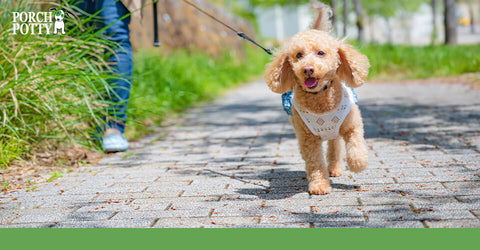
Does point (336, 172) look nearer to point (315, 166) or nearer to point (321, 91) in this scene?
point (315, 166)

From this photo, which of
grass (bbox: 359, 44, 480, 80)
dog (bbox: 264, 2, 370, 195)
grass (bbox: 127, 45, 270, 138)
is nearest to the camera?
dog (bbox: 264, 2, 370, 195)

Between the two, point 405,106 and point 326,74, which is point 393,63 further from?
point 326,74

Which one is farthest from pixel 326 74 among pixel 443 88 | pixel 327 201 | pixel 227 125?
pixel 443 88

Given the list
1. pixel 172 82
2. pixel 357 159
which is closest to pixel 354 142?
pixel 357 159

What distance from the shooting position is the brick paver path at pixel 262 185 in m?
2.61

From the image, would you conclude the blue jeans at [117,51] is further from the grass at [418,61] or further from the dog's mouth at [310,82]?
the grass at [418,61]

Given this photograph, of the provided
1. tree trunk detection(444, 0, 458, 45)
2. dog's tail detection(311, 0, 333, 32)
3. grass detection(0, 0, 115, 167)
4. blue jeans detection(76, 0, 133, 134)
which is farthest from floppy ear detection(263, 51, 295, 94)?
tree trunk detection(444, 0, 458, 45)

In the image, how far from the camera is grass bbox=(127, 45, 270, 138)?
5879 millimetres

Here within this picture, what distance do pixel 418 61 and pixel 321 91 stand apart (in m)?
9.87

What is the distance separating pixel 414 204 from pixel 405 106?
440 centimetres

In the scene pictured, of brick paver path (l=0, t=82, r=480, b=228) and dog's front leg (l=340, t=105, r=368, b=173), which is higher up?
dog's front leg (l=340, t=105, r=368, b=173)

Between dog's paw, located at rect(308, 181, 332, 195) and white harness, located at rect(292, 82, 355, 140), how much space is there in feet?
1.04

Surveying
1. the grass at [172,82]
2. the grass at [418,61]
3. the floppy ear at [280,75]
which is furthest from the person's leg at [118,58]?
the grass at [418,61]

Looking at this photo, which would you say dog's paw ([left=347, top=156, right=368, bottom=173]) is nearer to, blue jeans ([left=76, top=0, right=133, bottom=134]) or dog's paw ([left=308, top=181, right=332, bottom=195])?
dog's paw ([left=308, top=181, right=332, bottom=195])
